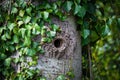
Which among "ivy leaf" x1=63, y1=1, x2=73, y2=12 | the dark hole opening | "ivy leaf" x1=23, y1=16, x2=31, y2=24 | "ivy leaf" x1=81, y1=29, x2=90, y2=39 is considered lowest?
the dark hole opening

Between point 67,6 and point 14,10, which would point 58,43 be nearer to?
point 67,6

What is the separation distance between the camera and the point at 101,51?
4922 mm

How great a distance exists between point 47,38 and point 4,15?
36 centimetres

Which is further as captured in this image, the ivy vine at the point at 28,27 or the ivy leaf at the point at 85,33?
the ivy leaf at the point at 85,33

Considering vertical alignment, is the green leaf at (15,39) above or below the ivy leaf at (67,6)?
below

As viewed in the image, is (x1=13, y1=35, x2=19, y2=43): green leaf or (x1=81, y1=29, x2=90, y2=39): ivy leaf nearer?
(x1=13, y1=35, x2=19, y2=43): green leaf

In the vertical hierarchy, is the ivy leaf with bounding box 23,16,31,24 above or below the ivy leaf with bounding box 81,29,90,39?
above

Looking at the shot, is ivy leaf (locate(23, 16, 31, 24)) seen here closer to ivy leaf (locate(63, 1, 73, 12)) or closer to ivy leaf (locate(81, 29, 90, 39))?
ivy leaf (locate(63, 1, 73, 12))

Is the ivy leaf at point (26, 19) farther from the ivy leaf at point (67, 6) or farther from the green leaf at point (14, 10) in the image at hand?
the ivy leaf at point (67, 6)

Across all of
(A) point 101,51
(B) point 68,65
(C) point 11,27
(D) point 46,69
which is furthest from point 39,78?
(A) point 101,51

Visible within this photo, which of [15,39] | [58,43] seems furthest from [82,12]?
[15,39]

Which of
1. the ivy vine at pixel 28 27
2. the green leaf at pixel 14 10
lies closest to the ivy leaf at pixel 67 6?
the ivy vine at pixel 28 27

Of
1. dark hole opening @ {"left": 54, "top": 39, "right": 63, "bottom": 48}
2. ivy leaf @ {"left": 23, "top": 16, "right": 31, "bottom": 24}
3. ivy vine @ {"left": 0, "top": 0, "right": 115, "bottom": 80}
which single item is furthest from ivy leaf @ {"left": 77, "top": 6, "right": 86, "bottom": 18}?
ivy leaf @ {"left": 23, "top": 16, "right": 31, "bottom": 24}

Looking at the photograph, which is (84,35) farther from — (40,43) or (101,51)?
(101,51)
